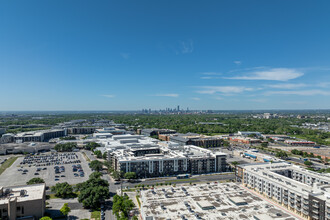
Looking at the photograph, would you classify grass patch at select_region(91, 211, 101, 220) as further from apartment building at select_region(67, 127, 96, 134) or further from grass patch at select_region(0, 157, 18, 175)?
apartment building at select_region(67, 127, 96, 134)

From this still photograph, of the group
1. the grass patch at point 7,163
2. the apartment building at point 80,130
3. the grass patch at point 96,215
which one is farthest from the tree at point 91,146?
the apartment building at point 80,130

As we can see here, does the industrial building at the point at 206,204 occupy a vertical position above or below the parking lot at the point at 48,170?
above

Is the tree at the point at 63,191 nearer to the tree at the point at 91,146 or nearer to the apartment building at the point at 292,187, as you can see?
the apartment building at the point at 292,187

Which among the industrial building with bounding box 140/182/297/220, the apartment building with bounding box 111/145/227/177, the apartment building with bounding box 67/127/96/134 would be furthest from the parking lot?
the apartment building with bounding box 67/127/96/134

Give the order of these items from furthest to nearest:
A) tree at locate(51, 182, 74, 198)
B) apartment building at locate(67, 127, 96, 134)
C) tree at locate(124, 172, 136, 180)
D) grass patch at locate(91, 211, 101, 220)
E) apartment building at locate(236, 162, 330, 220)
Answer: apartment building at locate(67, 127, 96, 134), tree at locate(124, 172, 136, 180), tree at locate(51, 182, 74, 198), grass patch at locate(91, 211, 101, 220), apartment building at locate(236, 162, 330, 220)

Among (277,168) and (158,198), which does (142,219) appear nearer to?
(158,198)

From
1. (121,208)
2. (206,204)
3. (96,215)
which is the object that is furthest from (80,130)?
(206,204)
